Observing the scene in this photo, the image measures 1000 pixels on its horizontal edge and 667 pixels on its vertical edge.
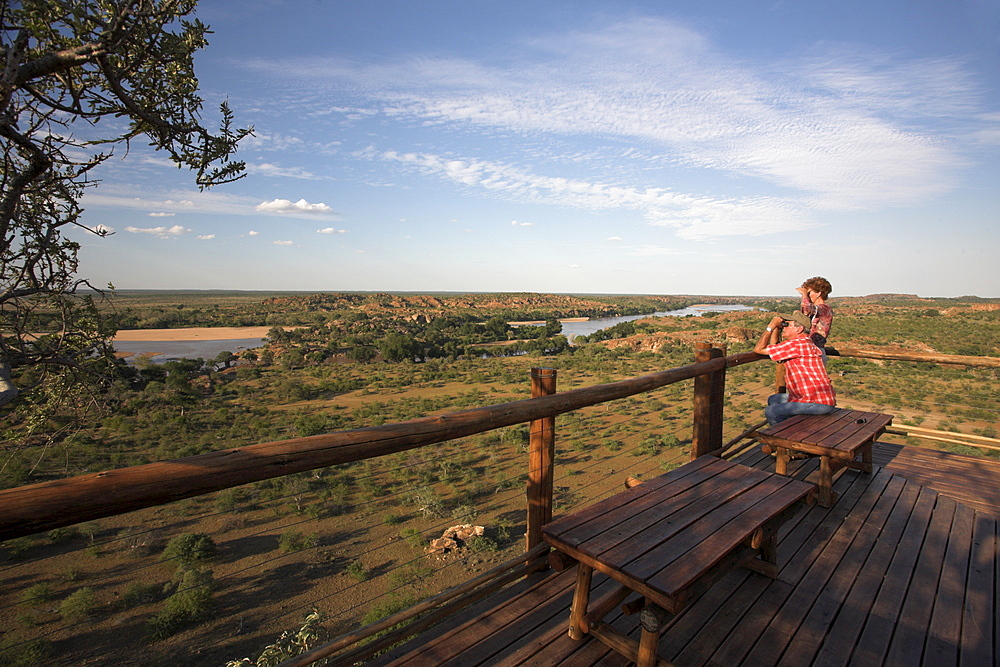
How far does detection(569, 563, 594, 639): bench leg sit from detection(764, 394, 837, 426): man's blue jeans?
115 inches

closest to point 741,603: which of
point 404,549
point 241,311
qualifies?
point 404,549

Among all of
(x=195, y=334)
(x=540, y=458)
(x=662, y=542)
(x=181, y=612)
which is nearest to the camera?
(x=662, y=542)

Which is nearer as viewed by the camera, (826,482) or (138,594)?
(826,482)

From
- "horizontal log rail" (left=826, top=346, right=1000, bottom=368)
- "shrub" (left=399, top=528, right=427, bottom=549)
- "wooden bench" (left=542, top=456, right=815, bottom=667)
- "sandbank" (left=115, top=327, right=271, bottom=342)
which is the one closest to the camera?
"wooden bench" (left=542, top=456, right=815, bottom=667)

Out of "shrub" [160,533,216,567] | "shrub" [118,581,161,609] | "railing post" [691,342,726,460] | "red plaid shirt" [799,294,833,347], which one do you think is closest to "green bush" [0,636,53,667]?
"shrub" [118,581,161,609]

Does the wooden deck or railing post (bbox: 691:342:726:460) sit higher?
railing post (bbox: 691:342:726:460)

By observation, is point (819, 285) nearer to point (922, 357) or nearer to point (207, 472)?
point (922, 357)

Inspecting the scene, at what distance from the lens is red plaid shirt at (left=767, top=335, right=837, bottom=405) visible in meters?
3.79

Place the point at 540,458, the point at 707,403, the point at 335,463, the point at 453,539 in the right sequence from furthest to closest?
1. the point at 453,539
2. the point at 707,403
3. the point at 540,458
4. the point at 335,463

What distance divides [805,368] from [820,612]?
7.50 ft

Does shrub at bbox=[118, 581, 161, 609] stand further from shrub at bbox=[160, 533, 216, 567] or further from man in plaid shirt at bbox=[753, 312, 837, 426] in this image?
man in plaid shirt at bbox=[753, 312, 837, 426]

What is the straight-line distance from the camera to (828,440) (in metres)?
3.13

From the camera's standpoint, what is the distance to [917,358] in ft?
15.9

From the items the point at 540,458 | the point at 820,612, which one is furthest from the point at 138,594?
the point at 820,612
